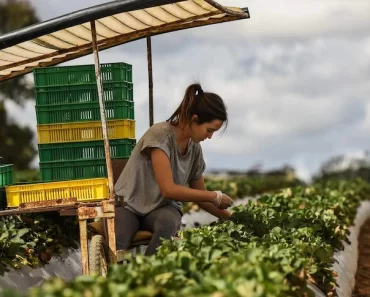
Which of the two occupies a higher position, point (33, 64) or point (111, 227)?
point (33, 64)

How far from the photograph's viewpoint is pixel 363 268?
11.6 meters

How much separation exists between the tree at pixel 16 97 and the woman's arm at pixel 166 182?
27941 millimetres

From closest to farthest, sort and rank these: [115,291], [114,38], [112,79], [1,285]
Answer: [115,291] < [1,285] < [112,79] < [114,38]

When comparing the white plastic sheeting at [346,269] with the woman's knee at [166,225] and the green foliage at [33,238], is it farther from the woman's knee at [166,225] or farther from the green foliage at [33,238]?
the green foliage at [33,238]

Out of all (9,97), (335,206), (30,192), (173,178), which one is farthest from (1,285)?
(9,97)

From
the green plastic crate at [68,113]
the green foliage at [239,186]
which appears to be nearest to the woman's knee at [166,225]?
the green plastic crate at [68,113]

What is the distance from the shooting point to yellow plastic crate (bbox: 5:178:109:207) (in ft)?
22.5

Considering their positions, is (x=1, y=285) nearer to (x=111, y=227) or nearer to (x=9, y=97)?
(x=111, y=227)

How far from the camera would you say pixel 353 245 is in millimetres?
11992

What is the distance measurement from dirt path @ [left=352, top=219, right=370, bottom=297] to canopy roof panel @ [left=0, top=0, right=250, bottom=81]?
3634 millimetres

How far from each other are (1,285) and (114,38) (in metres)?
2.56

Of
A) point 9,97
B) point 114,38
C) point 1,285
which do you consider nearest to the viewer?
point 1,285

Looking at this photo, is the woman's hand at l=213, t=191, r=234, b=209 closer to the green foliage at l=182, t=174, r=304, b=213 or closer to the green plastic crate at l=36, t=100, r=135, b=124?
the green plastic crate at l=36, t=100, r=135, b=124

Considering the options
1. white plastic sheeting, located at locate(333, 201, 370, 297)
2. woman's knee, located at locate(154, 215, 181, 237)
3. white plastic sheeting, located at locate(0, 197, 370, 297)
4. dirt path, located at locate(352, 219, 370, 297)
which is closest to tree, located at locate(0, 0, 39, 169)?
dirt path, located at locate(352, 219, 370, 297)
